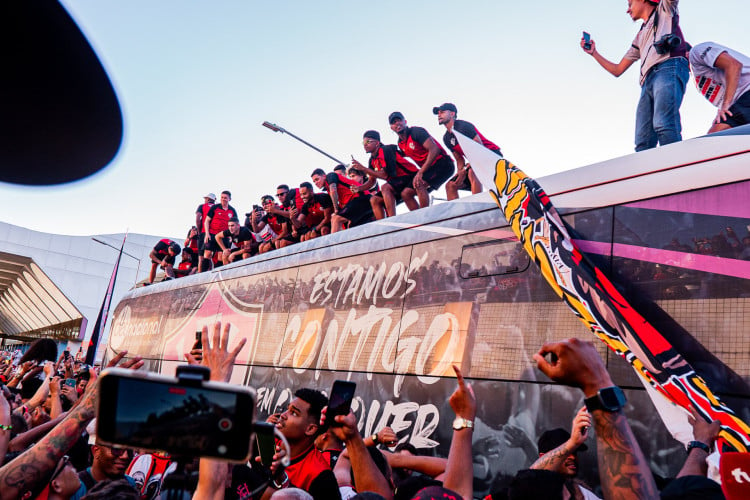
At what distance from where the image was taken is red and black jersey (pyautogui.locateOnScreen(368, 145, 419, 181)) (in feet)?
21.1

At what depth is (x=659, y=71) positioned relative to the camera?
411 centimetres

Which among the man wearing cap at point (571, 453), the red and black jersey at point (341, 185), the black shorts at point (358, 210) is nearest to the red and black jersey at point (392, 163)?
the black shorts at point (358, 210)

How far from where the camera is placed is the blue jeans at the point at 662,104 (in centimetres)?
391

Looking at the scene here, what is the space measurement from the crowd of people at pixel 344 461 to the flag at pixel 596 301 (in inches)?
4.1

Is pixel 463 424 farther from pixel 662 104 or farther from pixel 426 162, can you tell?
pixel 426 162

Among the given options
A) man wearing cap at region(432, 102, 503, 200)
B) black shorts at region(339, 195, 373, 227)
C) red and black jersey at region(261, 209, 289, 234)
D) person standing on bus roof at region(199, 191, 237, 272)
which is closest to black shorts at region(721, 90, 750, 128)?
man wearing cap at region(432, 102, 503, 200)

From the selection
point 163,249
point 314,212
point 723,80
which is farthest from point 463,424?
point 163,249

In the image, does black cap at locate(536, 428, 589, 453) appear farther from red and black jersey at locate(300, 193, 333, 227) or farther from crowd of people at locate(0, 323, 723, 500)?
red and black jersey at locate(300, 193, 333, 227)

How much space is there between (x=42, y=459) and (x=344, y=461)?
63.8 inches

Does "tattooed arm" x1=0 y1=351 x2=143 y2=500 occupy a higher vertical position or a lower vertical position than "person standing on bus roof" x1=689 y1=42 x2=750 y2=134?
lower

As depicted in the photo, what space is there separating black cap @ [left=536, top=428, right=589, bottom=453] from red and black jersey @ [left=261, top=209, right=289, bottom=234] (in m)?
6.18

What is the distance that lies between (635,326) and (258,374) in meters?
4.02

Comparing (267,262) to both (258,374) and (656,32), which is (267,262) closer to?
(258,374)

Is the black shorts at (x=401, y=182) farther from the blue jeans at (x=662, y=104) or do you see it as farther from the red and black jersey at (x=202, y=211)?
the red and black jersey at (x=202, y=211)
